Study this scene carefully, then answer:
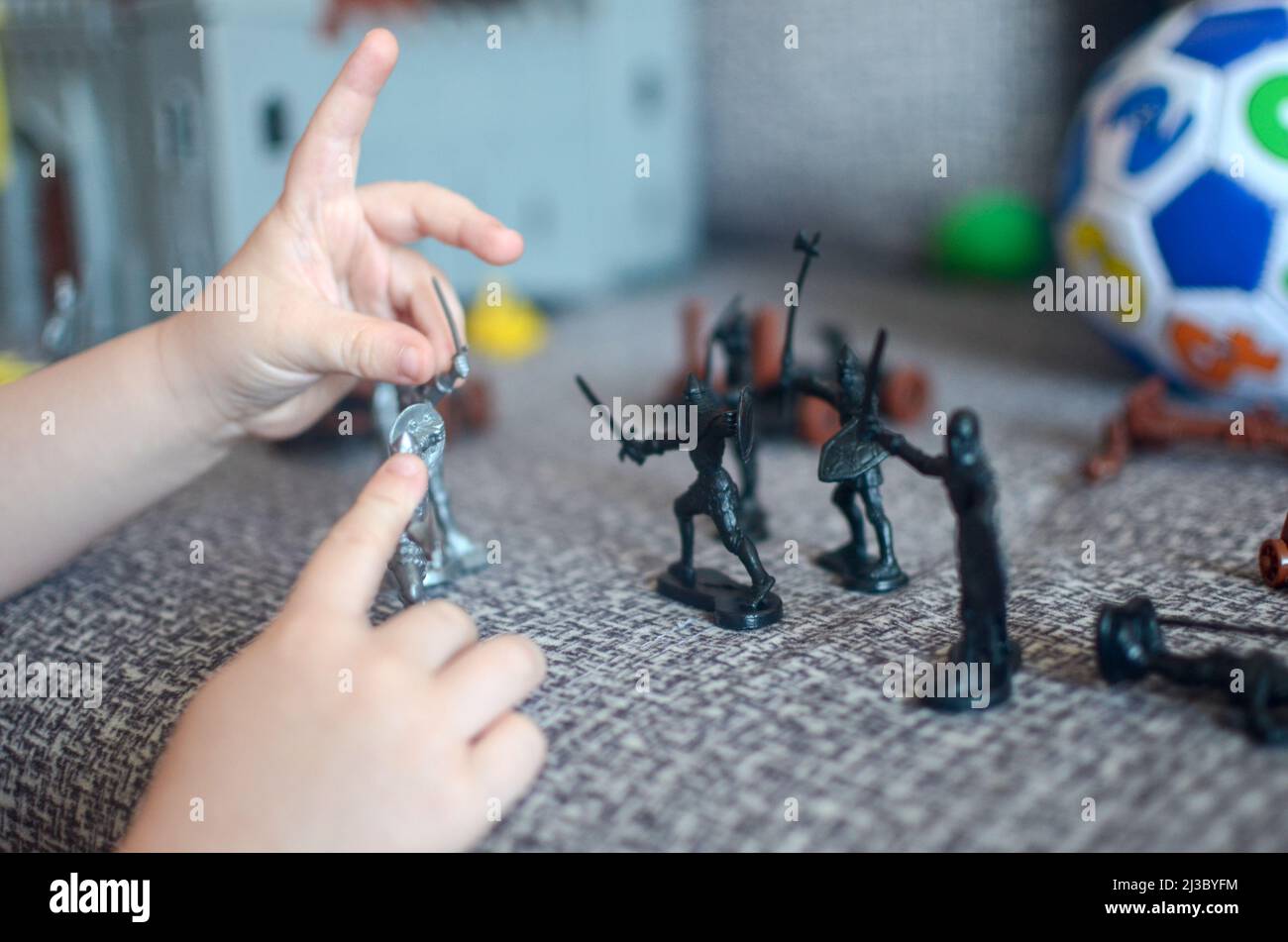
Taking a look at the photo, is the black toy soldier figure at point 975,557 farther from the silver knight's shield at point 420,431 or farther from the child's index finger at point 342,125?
the child's index finger at point 342,125

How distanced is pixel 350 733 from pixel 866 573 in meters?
0.33

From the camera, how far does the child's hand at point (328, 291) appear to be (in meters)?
0.70

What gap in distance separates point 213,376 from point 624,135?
3.26 ft

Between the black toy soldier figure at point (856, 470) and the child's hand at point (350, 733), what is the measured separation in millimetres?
192

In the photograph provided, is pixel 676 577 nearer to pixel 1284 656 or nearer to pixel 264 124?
pixel 1284 656

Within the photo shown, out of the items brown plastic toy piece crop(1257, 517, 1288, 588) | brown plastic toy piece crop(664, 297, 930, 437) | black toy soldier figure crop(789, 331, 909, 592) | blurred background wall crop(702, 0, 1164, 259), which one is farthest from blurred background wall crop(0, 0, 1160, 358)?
brown plastic toy piece crop(1257, 517, 1288, 588)

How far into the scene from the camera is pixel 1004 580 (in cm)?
54

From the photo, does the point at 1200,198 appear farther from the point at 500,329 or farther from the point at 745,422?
the point at 500,329

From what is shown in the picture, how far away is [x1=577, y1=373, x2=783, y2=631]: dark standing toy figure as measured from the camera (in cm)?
63

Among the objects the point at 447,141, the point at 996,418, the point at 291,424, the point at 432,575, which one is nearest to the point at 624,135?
the point at 447,141

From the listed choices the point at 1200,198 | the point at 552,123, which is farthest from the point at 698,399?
the point at 552,123

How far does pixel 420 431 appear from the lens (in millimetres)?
667

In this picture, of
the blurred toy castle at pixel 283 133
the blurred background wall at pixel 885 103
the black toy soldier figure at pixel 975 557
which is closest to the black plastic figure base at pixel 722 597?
the black toy soldier figure at pixel 975 557
